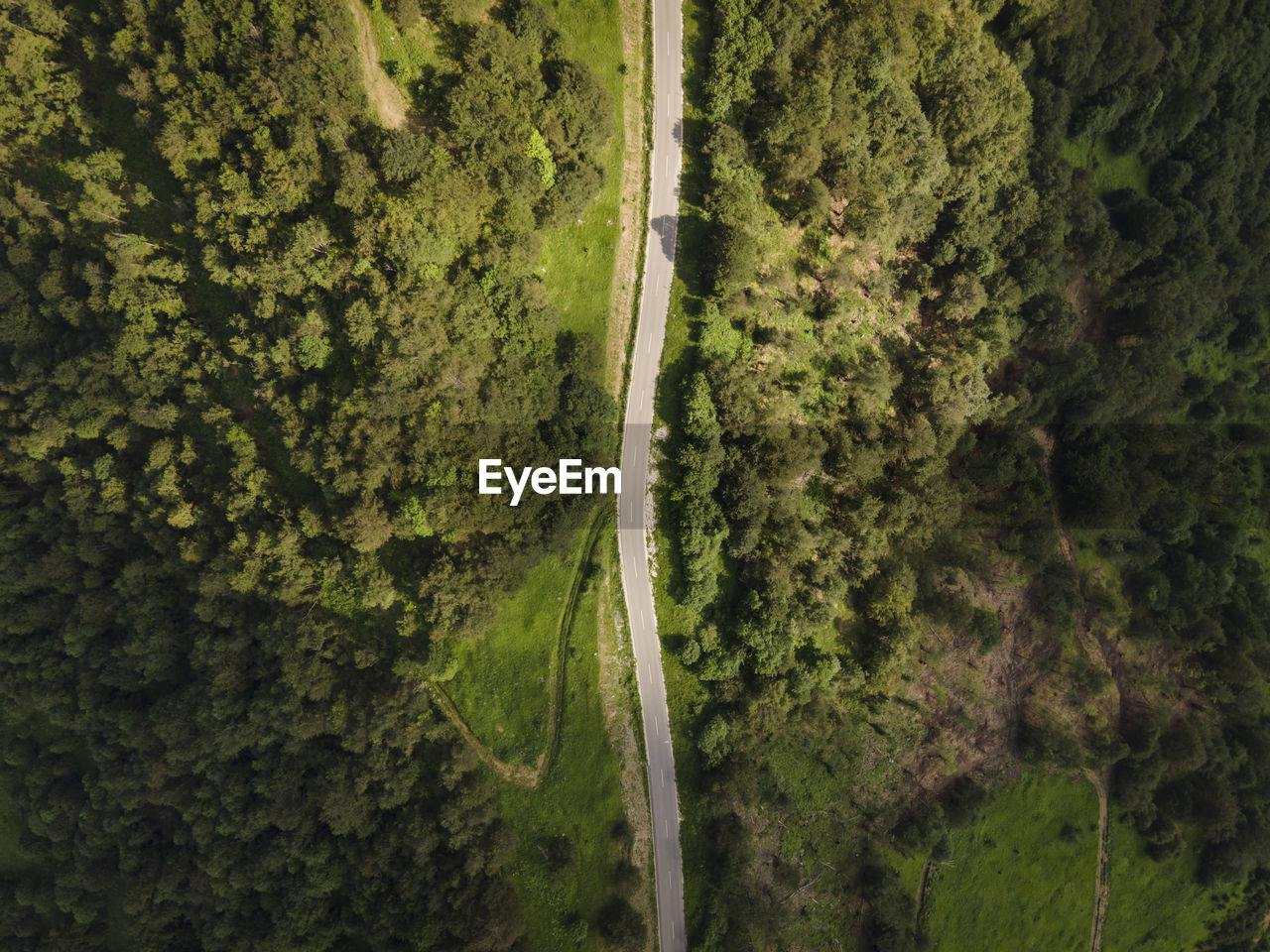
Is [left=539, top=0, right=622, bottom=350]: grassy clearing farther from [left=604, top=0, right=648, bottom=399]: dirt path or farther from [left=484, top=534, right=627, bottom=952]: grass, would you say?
[left=484, top=534, right=627, bottom=952]: grass

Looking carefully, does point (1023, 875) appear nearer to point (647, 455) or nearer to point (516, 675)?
point (516, 675)

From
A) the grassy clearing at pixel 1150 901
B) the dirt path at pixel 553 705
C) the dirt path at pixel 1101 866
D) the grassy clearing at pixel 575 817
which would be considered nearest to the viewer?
the grassy clearing at pixel 575 817

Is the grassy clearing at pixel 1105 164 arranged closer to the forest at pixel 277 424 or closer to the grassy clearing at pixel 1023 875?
the forest at pixel 277 424

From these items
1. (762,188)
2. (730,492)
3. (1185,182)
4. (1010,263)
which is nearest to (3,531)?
(730,492)

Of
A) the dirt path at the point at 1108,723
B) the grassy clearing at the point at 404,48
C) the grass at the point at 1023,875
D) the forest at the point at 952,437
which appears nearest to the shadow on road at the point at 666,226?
the forest at the point at 952,437

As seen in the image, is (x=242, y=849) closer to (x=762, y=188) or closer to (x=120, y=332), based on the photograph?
(x=120, y=332)

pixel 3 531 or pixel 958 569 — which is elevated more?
pixel 3 531
